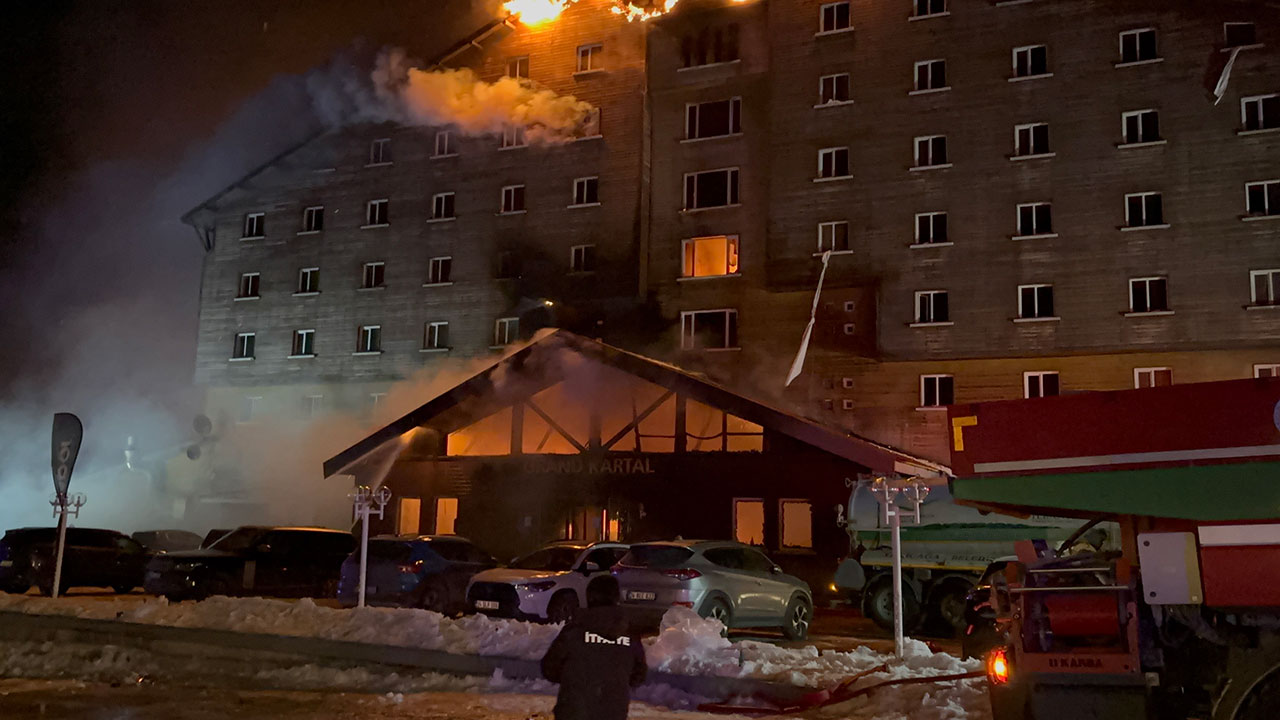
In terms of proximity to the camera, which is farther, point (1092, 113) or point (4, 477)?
point (4, 477)

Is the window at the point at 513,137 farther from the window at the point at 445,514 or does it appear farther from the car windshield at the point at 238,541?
the car windshield at the point at 238,541

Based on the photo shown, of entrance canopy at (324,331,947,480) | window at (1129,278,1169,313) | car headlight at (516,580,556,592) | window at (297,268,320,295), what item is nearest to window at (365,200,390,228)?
window at (297,268,320,295)

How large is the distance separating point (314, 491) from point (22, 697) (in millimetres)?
26978

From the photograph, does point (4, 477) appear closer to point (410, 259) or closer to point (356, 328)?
point (356, 328)

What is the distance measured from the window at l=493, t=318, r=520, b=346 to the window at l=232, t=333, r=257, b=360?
11.5 m

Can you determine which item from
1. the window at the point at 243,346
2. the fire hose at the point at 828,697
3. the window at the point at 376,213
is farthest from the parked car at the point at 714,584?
the window at the point at 243,346

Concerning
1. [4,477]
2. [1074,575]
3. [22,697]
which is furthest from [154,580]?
[4,477]

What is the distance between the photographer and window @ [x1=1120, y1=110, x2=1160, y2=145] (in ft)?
95.7

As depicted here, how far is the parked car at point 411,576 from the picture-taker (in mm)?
20656

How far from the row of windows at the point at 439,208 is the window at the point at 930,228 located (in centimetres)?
1127

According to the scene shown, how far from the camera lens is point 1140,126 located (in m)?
29.4

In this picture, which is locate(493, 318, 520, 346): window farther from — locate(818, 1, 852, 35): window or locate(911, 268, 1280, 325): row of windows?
locate(818, 1, 852, 35): window

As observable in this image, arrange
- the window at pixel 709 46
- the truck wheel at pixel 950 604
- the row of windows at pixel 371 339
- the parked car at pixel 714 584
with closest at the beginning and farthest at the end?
1. the parked car at pixel 714 584
2. the truck wheel at pixel 950 604
3. the window at pixel 709 46
4. the row of windows at pixel 371 339

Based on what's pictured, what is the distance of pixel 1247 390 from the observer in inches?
234
